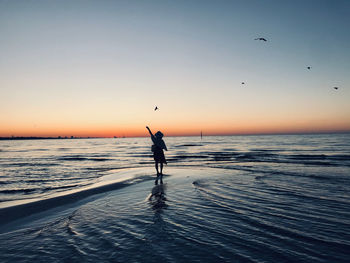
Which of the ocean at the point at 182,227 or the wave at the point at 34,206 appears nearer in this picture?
the ocean at the point at 182,227

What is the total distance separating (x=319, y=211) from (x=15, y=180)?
56.4 ft

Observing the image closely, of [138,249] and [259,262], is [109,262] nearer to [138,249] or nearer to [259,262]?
[138,249]

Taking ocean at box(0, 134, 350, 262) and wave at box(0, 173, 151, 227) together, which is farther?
wave at box(0, 173, 151, 227)

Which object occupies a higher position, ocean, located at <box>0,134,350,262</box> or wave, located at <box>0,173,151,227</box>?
ocean, located at <box>0,134,350,262</box>

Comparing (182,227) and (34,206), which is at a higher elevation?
(182,227)

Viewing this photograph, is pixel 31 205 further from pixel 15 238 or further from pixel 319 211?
pixel 319 211

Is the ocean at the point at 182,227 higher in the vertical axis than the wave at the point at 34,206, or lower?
higher

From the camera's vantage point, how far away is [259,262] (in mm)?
3910

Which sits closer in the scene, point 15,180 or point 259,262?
point 259,262

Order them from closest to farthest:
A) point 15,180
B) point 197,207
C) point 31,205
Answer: point 197,207
point 31,205
point 15,180

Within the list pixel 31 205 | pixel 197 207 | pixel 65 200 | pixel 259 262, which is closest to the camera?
pixel 259 262

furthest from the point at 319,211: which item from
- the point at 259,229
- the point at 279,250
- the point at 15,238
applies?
the point at 15,238

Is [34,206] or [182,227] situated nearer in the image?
[182,227]

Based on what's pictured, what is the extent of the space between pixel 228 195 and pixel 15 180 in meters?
14.1
